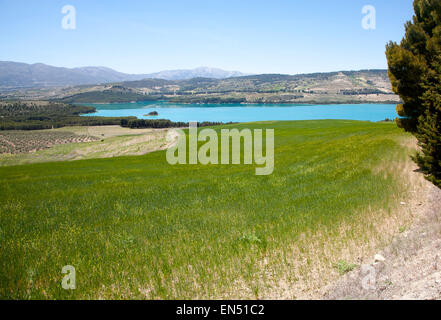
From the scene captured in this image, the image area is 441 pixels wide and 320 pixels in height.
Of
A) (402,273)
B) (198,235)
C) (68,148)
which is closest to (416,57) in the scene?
(402,273)

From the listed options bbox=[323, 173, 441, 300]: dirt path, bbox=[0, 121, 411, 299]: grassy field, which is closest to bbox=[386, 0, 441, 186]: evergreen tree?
bbox=[0, 121, 411, 299]: grassy field

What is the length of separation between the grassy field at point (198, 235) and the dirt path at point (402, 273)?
1.69 feet

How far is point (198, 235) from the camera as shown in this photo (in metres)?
10.1

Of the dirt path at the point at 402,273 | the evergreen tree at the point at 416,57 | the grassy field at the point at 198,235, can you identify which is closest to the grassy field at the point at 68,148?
the grassy field at the point at 198,235

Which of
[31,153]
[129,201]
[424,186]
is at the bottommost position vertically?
[31,153]

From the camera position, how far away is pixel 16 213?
13.7 metres

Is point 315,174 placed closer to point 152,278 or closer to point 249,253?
point 249,253

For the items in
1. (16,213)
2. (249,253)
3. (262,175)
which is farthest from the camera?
(262,175)

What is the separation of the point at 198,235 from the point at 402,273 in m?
6.36

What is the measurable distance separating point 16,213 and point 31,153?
7226 centimetres

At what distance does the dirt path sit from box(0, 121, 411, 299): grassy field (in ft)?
1.69

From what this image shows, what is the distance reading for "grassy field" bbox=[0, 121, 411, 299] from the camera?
23.6 feet

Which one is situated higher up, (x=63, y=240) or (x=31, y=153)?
(x=63, y=240)
